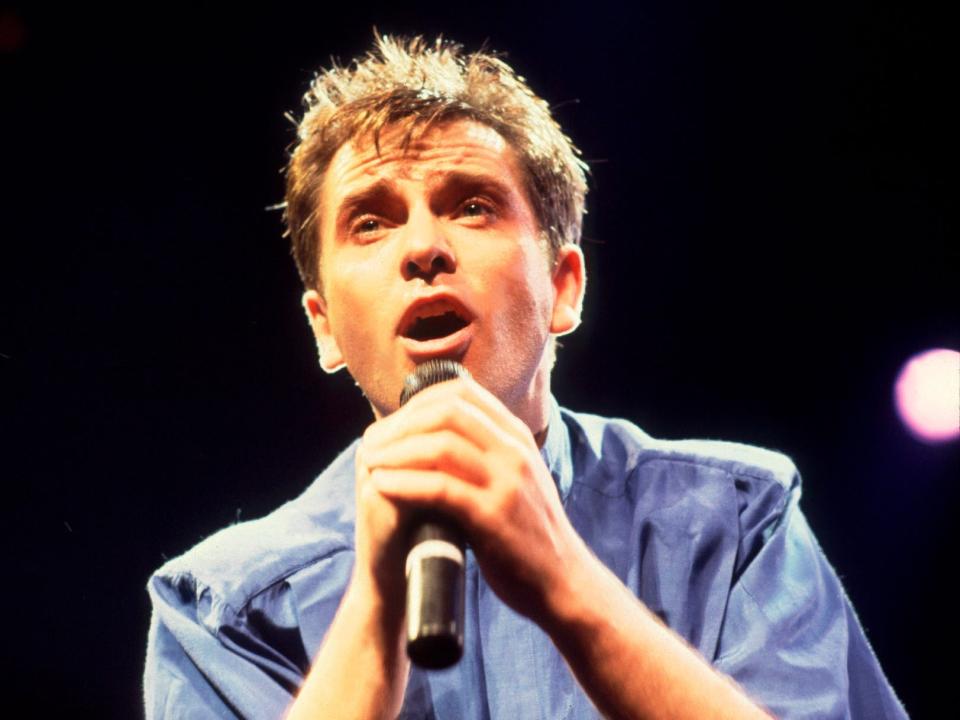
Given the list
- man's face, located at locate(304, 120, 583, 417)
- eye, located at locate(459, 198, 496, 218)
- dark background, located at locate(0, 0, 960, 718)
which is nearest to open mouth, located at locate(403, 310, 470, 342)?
man's face, located at locate(304, 120, 583, 417)

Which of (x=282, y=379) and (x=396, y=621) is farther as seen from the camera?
(x=282, y=379)

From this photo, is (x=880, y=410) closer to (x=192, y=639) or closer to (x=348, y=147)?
(x=348, y=147)

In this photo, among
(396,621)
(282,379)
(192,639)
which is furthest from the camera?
(282,379)

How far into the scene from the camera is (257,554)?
1.35 metres

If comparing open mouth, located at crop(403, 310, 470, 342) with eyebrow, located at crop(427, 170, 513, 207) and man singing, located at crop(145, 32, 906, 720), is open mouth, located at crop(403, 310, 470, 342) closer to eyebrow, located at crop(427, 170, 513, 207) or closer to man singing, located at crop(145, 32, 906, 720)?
man singing, located at crop(145, 32, 906, 720)

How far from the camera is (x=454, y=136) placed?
148 centimetres

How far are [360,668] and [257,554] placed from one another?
1.36ft

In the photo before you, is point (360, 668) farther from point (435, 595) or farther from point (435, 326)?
point (435, 326)

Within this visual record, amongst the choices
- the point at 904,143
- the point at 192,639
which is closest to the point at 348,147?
the point at 192,639

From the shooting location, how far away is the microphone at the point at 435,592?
688 mm

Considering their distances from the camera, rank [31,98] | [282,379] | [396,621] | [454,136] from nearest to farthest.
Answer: [396,621], [454,136], [31,98], [282,379]

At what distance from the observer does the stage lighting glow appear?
2.10 m

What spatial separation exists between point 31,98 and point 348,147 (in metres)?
0.99

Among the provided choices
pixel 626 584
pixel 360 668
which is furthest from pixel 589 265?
pixel 360 668
